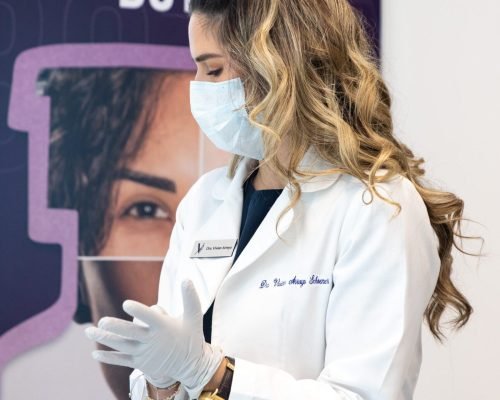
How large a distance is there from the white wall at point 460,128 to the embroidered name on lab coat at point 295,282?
97cm

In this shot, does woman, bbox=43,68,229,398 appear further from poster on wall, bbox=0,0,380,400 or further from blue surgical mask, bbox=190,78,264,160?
blue surgical mask, bbox=190,78,264,160

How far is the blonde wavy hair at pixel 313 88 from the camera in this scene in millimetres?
1360

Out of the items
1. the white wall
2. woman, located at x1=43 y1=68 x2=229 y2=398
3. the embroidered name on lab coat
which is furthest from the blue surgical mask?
the white wall

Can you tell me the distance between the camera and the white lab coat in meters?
1.28

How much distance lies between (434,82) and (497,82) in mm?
196

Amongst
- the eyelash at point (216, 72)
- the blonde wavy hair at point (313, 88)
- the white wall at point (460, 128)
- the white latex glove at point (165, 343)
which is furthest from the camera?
the white wall at point (460, 128)

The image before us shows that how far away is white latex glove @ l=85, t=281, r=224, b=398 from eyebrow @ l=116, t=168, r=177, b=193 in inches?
41.7

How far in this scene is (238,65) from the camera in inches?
56.1

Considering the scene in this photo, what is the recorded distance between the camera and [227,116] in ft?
4.83

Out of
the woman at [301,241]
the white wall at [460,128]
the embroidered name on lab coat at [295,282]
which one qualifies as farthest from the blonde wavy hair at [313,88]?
the white wall at [460,128]

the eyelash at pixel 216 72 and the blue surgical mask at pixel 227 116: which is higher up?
the eyelash at pixel 216 72

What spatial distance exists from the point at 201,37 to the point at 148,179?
892 millimetres

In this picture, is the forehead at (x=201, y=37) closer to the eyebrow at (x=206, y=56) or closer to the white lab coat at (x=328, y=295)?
the eyebrow at (x=206, y=56)

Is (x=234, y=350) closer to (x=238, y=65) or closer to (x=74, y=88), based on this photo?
(x=238, y=65)
